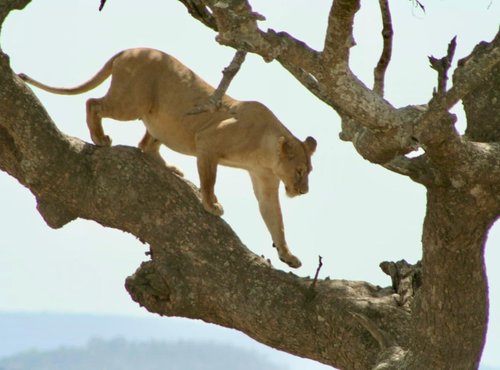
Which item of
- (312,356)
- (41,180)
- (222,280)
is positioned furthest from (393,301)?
(41,180)

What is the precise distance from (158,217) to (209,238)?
37 centimetres

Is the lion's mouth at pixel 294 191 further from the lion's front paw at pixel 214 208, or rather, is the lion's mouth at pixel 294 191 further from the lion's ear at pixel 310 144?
the lion's front paw at pixel 214 208

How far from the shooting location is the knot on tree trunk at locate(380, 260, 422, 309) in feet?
22.2

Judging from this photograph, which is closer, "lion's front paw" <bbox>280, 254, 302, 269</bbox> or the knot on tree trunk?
Answer: the knot on tree trunk

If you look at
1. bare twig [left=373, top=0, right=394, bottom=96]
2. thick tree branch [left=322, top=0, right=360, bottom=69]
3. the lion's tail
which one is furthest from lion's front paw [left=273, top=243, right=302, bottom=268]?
thick tree branch [left=322, top=0, right=360, bottom=69]

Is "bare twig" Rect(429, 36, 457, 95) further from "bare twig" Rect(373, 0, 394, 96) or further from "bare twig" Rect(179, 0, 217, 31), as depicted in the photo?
"bare twig" Rect(179, 0, 217, 31)

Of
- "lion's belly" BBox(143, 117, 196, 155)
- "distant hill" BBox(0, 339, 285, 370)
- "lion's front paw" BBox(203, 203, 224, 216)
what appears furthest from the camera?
"distant hill" BBox(0, 339, 285, 370)

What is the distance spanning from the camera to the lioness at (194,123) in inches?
322

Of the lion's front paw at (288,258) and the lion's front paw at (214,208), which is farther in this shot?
the lion's front paw at (288,258)

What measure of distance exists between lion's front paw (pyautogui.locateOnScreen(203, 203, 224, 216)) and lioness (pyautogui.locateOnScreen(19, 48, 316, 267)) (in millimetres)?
490

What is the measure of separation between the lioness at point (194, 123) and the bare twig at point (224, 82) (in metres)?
2.25

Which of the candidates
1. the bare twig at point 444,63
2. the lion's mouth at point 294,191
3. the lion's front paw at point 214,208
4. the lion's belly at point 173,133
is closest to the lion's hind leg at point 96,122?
the lion's belly at point 173,133

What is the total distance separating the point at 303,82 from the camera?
21.6 feet

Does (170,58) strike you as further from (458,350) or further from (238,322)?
(458,350)
